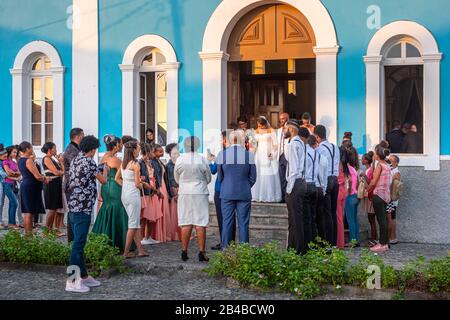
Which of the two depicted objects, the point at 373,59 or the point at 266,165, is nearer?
the point at 373,59

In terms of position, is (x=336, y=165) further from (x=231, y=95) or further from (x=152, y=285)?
(x=231, y=95)

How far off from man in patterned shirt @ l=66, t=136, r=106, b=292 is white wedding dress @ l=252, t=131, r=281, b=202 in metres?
4.94

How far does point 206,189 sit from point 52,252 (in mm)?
2332

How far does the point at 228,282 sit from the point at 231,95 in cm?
616

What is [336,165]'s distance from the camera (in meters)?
10.3

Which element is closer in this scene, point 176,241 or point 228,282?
point 228,282

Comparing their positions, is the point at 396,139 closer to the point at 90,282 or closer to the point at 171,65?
the point at 171,65

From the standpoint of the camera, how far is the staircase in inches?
470

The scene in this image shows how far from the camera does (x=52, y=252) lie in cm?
950

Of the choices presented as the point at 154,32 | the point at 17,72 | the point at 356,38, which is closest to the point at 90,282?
the point at 154,32
